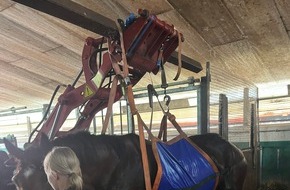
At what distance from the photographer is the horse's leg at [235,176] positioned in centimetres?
238

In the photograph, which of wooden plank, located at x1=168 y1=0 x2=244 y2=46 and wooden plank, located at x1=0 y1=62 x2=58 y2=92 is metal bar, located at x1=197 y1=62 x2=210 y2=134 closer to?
wooden plank, located at x1=168 y1=0 x2=244 y2=46

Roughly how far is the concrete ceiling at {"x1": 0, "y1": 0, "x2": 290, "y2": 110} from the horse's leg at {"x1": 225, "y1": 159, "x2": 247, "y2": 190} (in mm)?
1037

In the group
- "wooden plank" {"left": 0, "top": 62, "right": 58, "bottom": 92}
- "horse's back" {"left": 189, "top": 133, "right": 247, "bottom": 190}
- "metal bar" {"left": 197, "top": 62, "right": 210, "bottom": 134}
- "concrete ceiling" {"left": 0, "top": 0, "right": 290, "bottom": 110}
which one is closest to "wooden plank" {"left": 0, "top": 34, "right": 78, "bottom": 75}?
"concrete ceiling" {"left": 0, "top": 0, "right": 290, "bottom": 110}

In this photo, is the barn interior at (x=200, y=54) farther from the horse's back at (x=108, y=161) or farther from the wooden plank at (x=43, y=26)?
the horse's back at (x=108, y=161)

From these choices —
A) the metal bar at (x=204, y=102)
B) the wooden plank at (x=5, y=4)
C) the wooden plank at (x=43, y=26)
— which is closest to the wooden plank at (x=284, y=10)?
the metal bar at (x=204, y=102)

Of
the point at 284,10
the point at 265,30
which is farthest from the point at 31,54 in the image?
the point at 284,10

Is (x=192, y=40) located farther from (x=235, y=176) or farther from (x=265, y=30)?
(x=235, y=176)

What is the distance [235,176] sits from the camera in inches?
96.8

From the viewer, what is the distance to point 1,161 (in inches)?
97.7

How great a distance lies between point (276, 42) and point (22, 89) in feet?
13.0

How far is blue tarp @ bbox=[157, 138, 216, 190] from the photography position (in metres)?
1.63

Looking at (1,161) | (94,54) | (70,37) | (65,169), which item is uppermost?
(70,37)

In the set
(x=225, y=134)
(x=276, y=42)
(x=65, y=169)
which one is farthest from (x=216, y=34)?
(x=65, y=169)

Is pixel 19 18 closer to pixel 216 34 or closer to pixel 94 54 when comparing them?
pixel 94 54
